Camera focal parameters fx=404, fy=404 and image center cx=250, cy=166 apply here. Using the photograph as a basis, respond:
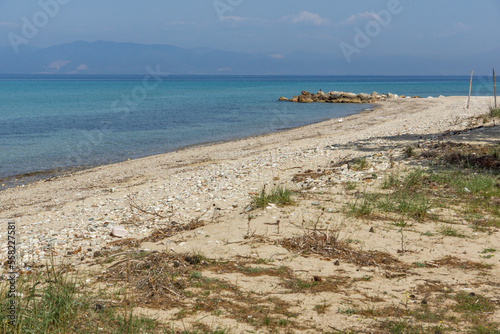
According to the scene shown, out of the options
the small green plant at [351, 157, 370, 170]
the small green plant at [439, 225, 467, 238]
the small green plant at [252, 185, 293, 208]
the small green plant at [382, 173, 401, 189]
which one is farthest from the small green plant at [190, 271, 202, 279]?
the small green plant at [351, 157, 370, 170]

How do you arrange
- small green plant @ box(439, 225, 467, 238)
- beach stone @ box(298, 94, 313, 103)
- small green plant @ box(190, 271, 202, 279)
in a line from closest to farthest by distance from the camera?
small green plant @ box(190, 271, 202, 279)
small green plant @ box(439, 225, 467, 238)
beach stone @ box(298, 94, 313, 103)

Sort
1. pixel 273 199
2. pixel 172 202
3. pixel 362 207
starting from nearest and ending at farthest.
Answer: pixel 362 207 → pixel 273 199 → pixel 172 202

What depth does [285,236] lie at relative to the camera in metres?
7.27

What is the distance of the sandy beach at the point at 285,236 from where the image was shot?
193 inches

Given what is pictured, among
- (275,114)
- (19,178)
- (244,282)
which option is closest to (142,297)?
(244,282)

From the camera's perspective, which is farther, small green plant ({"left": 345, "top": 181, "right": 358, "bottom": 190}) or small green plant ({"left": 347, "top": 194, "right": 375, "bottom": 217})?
small green plant ({"left": 345, "top": 181, "right": 358, "bottom": 190})

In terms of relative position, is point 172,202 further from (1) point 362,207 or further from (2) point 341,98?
(2) point 341,98

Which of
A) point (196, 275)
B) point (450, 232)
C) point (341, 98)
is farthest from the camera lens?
point (341, 98)

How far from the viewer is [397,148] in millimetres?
15258

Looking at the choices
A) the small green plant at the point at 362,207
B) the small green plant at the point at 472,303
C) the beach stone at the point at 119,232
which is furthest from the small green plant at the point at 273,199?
the small green plant at the point at 472,303

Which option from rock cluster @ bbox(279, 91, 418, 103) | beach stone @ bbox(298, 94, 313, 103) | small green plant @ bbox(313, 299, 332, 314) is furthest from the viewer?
beach stone @ bbox(298, 94, 313, 103)

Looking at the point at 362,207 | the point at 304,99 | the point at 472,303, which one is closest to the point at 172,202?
the point at 362,207

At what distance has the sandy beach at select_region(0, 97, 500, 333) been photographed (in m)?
4.91

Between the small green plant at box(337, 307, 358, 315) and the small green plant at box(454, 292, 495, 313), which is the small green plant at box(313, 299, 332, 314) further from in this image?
the small green plant at box(454, 292, 495, 313)
